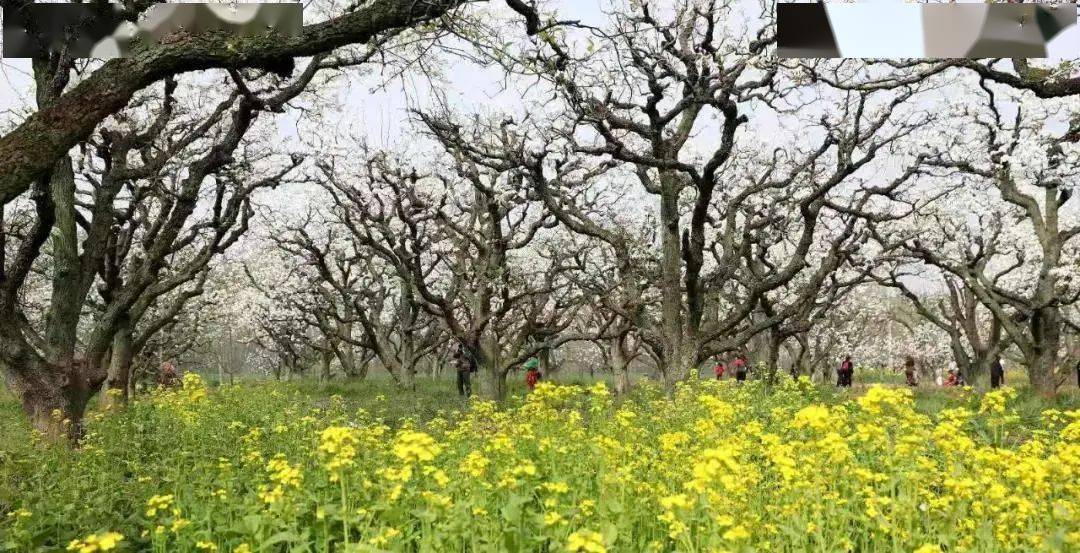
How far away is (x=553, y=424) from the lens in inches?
296

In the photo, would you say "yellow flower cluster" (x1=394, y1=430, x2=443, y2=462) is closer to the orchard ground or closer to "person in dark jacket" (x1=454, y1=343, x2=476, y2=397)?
the orchard ground

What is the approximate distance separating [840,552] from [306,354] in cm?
4914

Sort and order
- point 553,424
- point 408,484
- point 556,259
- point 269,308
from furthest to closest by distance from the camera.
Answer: point 269,308 → point 556,259 → point 553,424 → point 408,484

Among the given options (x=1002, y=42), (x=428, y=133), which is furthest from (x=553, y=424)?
(x=428, y=133)

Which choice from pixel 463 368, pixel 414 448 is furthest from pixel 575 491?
pixel 463 368

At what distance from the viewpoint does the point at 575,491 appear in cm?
520

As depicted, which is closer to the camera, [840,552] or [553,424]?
[840,552]

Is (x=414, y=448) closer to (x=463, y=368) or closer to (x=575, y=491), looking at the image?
(x=575, y=491)

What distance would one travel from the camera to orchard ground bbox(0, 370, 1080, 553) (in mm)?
4160

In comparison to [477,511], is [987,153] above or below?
above

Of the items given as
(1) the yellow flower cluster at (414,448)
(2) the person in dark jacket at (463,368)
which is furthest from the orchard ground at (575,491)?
(2) the person in dark jacket at (463,368)

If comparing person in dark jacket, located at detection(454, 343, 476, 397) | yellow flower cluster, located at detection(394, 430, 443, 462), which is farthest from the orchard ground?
person in dark jacket, located at detection(454, 343, 476, 397)

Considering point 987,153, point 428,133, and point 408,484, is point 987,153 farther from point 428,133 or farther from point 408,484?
point 408,484

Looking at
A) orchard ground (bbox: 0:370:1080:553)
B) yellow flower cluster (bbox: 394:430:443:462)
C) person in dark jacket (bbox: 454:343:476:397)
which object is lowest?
orchard ground (bbox: 0:370:1080:553)
